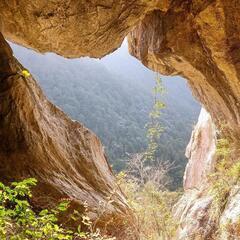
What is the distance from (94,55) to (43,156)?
296 cm

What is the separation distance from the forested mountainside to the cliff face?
15889mm

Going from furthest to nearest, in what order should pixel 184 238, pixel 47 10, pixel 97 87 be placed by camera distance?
pixel 97 87, pixel 184 238, pixel 47 10

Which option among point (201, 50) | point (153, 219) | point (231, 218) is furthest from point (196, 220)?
point (201, 50)

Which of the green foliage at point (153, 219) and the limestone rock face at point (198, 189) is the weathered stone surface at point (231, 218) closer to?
the limestone rock face at point (198, 189)

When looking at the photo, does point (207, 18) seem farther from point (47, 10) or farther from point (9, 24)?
point (9, 24)

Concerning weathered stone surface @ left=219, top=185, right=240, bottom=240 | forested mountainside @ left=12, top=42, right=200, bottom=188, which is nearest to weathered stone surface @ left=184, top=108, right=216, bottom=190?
weathered stone surface @ left=219, top=185, right=240, bottom=240

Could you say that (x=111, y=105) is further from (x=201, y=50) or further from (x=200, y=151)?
(x=201, y=50)

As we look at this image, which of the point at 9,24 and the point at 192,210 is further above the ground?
the point at 9,24

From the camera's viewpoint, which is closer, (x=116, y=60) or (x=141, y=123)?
(x=141, y=123)

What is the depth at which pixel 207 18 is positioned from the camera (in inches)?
349

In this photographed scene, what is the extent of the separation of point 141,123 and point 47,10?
1355 inches

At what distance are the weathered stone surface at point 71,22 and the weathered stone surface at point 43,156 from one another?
26.3 inches

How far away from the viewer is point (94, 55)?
9328 mm

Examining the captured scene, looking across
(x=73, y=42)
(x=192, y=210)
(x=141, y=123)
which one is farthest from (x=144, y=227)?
(x=141, y=123)
